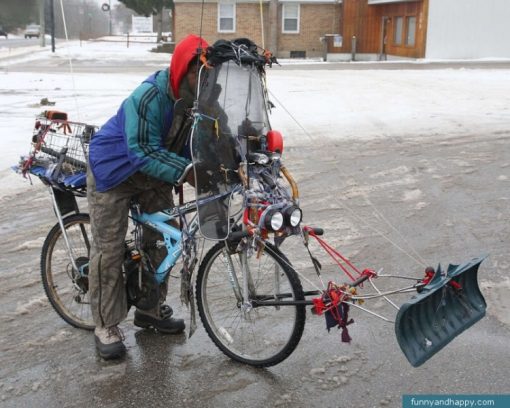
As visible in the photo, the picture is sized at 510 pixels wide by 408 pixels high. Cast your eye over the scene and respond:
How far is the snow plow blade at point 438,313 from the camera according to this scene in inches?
120

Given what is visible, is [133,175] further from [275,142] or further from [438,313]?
[438,313]

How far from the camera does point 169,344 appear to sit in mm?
4074

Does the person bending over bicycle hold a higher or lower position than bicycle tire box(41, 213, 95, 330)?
higher

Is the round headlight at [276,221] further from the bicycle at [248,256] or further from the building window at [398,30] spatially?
the building window at [398,30]

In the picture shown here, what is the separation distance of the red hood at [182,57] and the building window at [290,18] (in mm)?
34993

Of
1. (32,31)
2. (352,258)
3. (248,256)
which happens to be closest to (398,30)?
(352,258)

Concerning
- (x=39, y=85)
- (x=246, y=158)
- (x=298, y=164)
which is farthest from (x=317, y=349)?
(x=39, y=85)

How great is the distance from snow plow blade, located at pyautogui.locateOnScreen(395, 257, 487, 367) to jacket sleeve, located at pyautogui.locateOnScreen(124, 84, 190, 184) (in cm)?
142

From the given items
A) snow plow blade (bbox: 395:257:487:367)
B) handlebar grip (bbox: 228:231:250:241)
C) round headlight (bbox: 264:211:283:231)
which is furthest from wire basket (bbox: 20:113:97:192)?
snow plow blade (bbox: 395:257:487:367)

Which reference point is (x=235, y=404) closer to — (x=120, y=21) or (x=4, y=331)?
(x=4, y=331)

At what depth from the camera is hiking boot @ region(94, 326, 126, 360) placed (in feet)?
12.6

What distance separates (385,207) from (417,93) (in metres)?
10.7

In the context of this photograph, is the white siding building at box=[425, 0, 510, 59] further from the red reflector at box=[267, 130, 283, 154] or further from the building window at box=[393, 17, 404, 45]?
the red reflector at box=[267, 130, 283, 154]

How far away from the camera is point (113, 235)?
3791 millimetres
